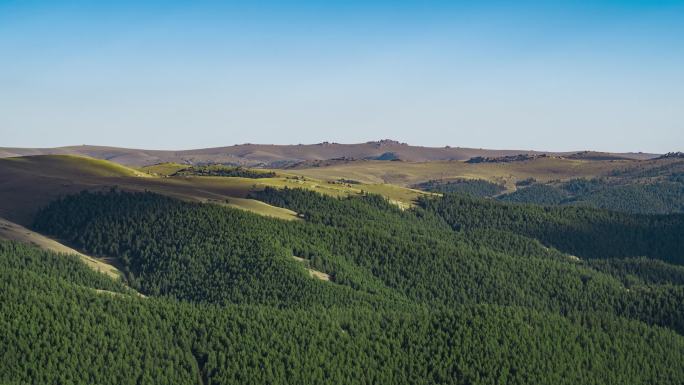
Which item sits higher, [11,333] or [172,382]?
[11,333]

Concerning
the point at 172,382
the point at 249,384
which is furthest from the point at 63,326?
the point at 249,384

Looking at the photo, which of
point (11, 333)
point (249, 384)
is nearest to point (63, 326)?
point (11, 333)

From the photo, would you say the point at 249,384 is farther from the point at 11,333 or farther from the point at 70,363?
the point at 11,333

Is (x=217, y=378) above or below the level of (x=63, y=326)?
below

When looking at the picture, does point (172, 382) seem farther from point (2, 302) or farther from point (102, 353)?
point (2, 302)

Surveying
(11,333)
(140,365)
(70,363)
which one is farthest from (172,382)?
(11,333)

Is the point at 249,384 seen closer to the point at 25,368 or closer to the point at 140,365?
the point at 140,365

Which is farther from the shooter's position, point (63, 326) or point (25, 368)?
point (63, 326)

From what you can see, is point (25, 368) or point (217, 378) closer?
point (25, 368)
